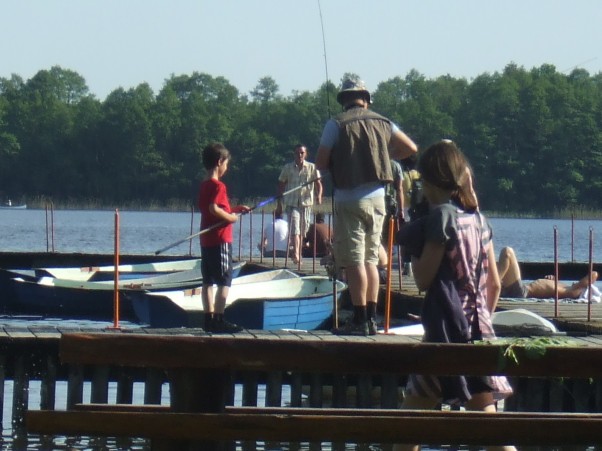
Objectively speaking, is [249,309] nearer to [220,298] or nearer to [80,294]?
[80,294]

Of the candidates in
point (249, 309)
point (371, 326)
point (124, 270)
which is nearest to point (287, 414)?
point (371, 326)

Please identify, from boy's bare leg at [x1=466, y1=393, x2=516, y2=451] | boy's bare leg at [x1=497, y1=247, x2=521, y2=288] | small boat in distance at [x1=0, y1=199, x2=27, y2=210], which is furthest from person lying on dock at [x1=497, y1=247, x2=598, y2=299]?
small boat in distance at [x1=0, y1=199, x2=27, y2=210]

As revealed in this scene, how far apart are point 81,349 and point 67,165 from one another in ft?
350

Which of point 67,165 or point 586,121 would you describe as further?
point 67,165

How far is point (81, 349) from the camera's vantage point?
4387 millimetres

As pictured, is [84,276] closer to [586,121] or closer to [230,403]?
[230,403]

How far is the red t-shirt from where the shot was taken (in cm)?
991

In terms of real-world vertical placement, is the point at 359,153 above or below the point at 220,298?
above

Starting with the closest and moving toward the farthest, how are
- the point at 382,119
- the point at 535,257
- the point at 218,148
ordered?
the point at 382,119 < the point at 218,148 < the point at 535,257

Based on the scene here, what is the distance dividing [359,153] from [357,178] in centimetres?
17

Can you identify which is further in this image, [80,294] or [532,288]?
[80,294]

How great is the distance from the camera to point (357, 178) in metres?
9.16

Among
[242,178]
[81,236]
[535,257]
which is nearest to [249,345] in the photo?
[535,257]

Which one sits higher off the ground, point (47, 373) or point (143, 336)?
point (143, 336)
